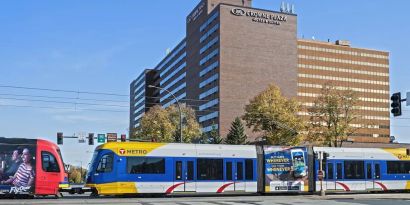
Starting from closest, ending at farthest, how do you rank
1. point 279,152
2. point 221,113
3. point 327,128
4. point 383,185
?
point 279,152 < point 383,185 < point 327,128 < point 221,113

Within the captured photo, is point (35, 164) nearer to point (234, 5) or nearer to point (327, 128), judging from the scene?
point (327, 128)

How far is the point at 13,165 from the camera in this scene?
90.0ft

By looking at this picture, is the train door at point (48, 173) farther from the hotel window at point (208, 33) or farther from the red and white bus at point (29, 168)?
the hotel window at point (208, 33)

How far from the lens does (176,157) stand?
30656mm

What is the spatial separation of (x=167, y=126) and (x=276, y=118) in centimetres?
1610

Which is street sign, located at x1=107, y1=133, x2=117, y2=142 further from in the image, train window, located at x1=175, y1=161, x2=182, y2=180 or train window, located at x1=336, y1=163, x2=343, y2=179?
train window, located at x1=336, y1=163, x2=343, y2=179

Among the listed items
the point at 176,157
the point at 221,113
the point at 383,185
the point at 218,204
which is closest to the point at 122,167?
the point at 176,157

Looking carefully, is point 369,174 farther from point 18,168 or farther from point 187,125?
point 187,125

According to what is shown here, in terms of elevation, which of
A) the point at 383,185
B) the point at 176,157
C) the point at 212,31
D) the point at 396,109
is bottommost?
the point at 383,185

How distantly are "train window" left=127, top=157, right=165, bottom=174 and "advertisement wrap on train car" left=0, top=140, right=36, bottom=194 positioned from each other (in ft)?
16.9

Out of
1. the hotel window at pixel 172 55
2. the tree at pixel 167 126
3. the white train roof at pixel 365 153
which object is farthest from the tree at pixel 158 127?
the hotel window at pixel 172 55

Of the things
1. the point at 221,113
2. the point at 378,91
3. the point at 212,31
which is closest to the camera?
Answer: the point at 221,113

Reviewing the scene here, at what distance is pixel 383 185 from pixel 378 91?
125 m

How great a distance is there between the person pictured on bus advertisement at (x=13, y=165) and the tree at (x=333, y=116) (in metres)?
38.5
